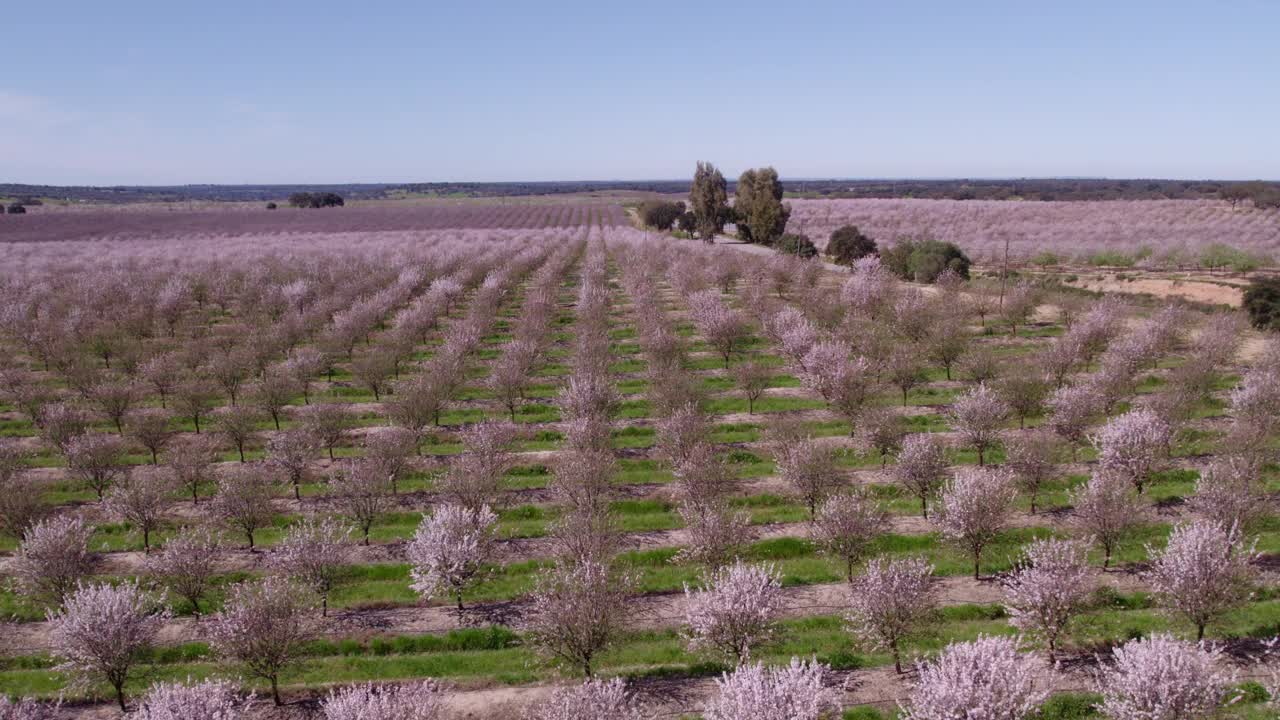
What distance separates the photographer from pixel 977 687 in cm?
1441

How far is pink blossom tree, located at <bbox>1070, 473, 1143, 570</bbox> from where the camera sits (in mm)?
22562

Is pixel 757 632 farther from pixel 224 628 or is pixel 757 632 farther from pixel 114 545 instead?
pixel 114 545

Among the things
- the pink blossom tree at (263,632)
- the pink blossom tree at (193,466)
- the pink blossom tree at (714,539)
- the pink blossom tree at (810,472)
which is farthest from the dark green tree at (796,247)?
the pink blossom tree at (263,632)

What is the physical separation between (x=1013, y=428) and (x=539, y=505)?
78.4ft

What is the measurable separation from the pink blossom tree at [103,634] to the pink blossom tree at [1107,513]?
27078 mm

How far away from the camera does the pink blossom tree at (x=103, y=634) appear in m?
17.8

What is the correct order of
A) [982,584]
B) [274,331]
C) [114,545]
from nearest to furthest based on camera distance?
[982,584]
[114,545]
[274,331]

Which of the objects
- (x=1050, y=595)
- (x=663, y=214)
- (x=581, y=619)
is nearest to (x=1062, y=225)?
(x=663, y=214)

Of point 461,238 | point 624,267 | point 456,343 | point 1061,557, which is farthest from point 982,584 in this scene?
point 461,238

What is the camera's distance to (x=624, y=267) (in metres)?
87.4

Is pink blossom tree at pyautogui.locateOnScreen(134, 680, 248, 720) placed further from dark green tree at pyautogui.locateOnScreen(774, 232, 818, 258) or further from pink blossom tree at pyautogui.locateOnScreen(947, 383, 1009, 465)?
dark green tree at pyautogui.locateOnScreen(774, 232, 818, 258)

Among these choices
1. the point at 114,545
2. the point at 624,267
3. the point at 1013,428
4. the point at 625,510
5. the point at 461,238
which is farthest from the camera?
the point at 461,238

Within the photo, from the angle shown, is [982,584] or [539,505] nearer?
[982,584]

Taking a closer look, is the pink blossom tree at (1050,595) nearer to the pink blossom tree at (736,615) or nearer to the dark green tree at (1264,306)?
the pink blossom tree at (736,615)
